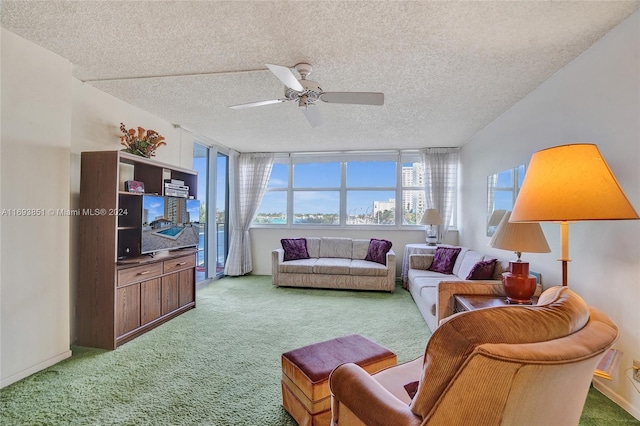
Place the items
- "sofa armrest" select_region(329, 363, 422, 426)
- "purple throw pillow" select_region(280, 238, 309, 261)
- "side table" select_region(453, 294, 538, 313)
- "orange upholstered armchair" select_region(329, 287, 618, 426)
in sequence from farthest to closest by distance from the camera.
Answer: "purple throw pillow" select_region(280, 238, 309, 261), "side table" select_region(453, 294, 538, 313), "sofa armrest" select_region(329, 363, 422, 426), "orange upholstered armchair" select_region(329, 287, 618, 426)

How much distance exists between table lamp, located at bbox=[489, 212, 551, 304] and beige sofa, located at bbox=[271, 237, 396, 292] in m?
2.54

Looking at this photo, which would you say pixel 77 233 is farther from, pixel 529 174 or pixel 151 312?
pixel 529 174

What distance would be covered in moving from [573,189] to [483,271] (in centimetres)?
190

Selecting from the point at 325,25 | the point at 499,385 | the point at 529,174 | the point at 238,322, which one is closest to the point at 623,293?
the point at 529,174

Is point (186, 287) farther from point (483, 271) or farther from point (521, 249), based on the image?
point (521, 249)

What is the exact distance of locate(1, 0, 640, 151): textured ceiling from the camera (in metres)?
1.82

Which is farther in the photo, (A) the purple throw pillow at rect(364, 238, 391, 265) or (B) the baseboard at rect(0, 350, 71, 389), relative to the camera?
(A) the purple throw pillow at rect(364, 238, 391, 265)

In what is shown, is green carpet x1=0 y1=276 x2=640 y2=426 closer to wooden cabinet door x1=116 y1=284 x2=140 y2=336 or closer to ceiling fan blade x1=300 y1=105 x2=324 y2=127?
wooden cabinet door x1=116 y1=284 x2=140 y2=336

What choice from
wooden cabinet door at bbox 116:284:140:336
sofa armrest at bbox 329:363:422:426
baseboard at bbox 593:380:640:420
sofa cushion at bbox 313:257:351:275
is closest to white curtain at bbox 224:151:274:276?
sofa cushion at bbox 313:257:351:275

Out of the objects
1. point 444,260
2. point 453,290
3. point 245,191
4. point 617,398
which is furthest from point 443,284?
point 245,191

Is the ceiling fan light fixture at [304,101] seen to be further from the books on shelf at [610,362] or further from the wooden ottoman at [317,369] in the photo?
the books on shelf at [610,362]

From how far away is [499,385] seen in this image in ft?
2.55

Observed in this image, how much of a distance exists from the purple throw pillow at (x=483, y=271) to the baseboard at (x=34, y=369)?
3.85 m

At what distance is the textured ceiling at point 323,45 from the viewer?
1.82 meters
